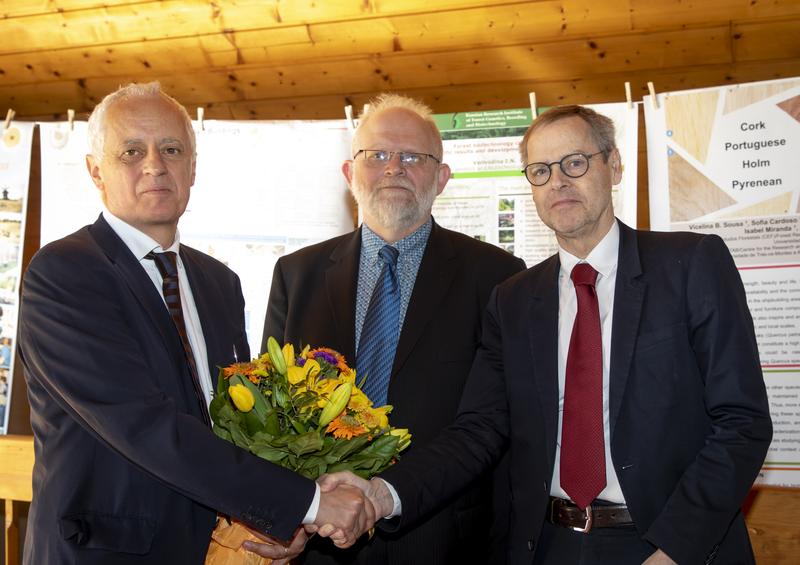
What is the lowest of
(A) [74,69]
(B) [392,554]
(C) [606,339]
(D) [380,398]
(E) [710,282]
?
(B) [392,554]

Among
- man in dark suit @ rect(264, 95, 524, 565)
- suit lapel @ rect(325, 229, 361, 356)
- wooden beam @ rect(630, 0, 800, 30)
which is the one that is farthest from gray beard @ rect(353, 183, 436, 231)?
wooden beam @ rect(630, 0, 800, 30)

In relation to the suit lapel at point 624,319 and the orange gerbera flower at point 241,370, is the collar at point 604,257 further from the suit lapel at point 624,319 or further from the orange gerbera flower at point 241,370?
the orange gerbera flower at point 241,370

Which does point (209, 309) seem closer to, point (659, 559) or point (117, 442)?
point (117, 442)

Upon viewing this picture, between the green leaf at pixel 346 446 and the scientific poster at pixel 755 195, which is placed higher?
the scientific poster at pixel 755 195

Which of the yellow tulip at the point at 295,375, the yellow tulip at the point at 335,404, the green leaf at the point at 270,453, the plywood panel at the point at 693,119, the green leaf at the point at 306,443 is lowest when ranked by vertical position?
the green leaf at the point at 270,453

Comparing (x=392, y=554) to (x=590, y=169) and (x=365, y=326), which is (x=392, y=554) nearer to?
(x=365, y=326)

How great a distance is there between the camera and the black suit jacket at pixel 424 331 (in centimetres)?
225

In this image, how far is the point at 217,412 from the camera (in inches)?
74.2

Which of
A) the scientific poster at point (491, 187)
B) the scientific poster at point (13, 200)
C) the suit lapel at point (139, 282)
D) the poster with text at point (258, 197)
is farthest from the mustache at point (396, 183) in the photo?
the scientific poster at point (13, 200)

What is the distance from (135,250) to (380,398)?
0.80 meters

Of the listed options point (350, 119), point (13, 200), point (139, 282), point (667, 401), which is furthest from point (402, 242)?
point (13, 200)

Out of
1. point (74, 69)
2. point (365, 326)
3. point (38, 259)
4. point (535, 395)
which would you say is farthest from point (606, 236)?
point (74, 69)

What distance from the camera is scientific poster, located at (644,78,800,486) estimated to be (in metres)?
3.16

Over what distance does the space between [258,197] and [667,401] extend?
244 cm
